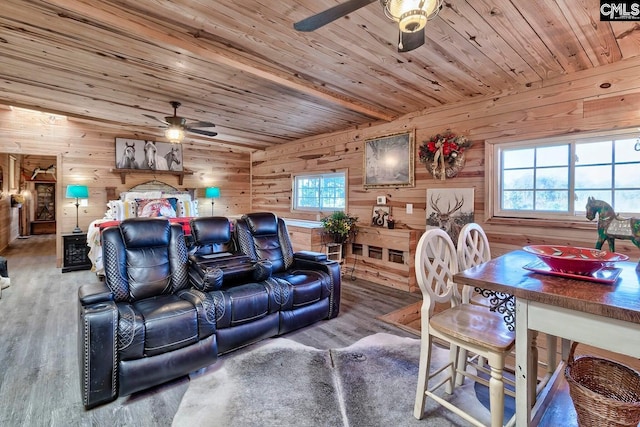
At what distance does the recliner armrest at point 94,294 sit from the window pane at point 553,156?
162 inches

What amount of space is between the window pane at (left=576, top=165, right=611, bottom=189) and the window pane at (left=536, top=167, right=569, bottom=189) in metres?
0.10

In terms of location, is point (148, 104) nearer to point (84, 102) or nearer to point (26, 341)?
point (84, 102)

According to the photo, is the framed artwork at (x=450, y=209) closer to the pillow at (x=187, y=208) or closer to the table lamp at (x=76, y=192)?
the pillow at (x=187, y=208)

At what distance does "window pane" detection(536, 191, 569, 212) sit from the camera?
311cm

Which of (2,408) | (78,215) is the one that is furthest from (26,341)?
(78,215)

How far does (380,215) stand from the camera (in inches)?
185

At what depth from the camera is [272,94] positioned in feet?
12.3

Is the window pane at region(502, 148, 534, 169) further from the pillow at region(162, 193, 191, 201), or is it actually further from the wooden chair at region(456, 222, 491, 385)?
the pillow at region(162, 193, 191, 201)

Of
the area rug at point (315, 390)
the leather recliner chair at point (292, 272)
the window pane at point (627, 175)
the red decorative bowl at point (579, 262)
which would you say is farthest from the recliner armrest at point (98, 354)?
the window pane at point (627, 175)

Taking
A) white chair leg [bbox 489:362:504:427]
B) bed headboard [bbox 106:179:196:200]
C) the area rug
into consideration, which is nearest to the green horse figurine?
white chair leg [bbox 489:362:504:427]

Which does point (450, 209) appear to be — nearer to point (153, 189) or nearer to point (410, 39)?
point (410, 39)

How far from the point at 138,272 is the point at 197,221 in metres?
0.73

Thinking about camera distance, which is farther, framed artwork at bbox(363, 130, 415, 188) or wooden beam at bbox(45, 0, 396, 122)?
framed artwork at bbox(363, 130, 415, 188)

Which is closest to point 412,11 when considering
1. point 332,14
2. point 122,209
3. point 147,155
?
point 332,14
